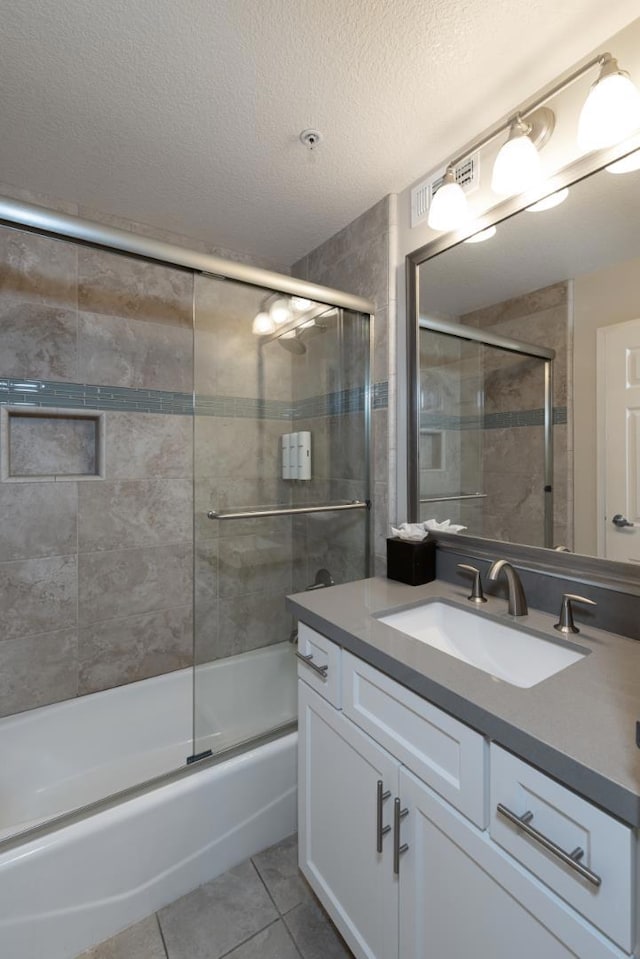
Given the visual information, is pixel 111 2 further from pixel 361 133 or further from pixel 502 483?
pixel 502 483

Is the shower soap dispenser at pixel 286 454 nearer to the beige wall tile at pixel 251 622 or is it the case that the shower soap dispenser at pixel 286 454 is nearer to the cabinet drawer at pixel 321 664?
the beige wall tile at pixel 251 622

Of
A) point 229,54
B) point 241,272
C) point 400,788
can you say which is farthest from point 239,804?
point 229,54

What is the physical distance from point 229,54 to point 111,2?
0.91ft

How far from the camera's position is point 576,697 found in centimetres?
78

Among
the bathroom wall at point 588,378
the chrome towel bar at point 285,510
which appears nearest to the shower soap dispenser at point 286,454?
the chrome towel bar at point 285,510

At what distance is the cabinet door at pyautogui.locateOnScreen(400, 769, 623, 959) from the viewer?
2.11 feet

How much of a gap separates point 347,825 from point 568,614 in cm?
76

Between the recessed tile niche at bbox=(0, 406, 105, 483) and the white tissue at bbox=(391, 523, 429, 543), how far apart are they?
51.3 inches

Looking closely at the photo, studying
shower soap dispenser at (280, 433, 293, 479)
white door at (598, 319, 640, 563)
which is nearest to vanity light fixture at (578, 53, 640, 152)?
white door at (598, 319, 640, 563)

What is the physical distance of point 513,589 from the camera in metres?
1.19

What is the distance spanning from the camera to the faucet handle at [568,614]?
107 centimetres

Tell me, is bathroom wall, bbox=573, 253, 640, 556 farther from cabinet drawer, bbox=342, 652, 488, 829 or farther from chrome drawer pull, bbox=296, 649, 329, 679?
chrome drawer pull, bbox=296, 649, 329, 679

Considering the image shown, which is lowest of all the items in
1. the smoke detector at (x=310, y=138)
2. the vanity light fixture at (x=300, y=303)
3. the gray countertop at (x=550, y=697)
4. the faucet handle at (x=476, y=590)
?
the gray countertop at (x=550, y=697)

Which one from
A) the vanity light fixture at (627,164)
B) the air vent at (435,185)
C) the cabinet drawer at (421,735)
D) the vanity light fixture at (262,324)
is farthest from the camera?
the vanity light fixture at (262,324)
